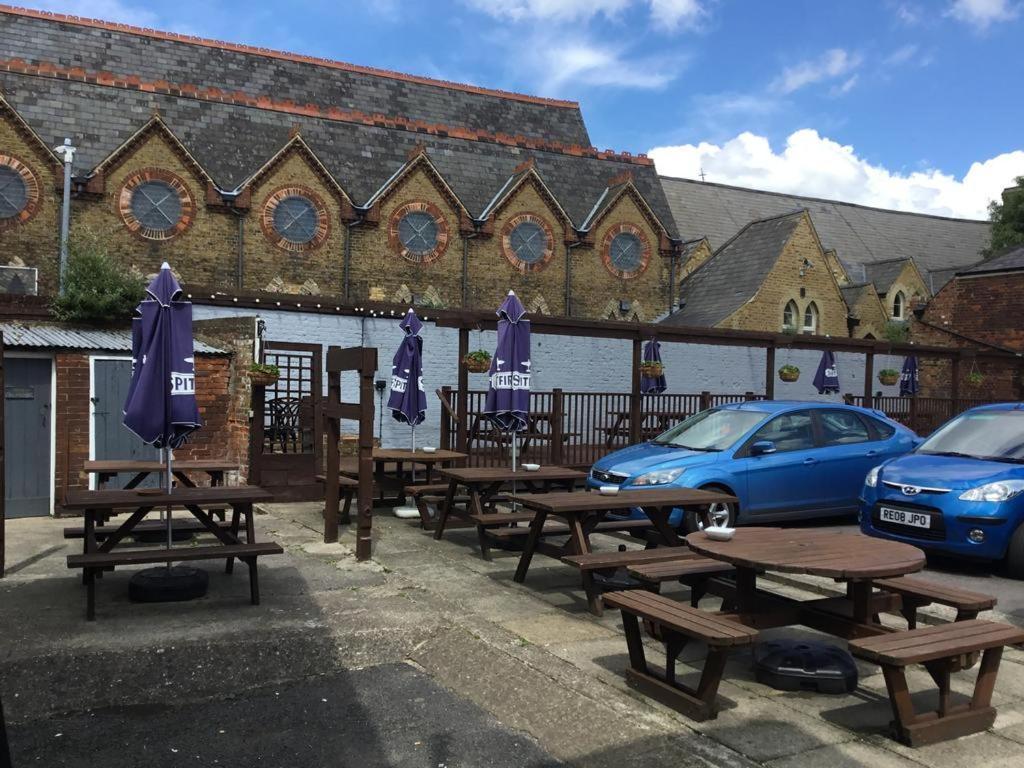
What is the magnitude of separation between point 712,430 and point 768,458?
0.77m

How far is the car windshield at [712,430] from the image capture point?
9.75m

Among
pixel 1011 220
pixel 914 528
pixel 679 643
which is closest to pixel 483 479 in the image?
pixel 914 528

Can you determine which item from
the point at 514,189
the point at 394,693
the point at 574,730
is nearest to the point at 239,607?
the point at 394,693

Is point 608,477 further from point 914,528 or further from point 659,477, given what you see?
point 914,528

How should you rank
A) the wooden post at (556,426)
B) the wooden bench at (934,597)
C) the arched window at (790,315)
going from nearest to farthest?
the wooden bench at (934,597), the wooden post at (556,426), the arched window at (790,315)

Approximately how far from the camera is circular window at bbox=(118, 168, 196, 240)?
76.2 ft

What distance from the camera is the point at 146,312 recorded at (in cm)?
675

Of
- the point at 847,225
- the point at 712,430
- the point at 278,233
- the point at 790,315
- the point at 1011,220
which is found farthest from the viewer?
the point at 847,225

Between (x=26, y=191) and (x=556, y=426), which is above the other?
(x=26, y=191)

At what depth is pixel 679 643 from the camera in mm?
4559

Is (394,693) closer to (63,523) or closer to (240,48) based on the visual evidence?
(63,523)

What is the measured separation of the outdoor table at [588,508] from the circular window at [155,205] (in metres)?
19.8

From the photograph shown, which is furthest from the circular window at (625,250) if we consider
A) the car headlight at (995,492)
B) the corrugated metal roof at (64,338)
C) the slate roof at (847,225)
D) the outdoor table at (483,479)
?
the car headlight at (995,492)

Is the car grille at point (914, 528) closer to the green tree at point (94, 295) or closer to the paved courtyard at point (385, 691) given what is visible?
the paved courtyard at point (385, 691)
